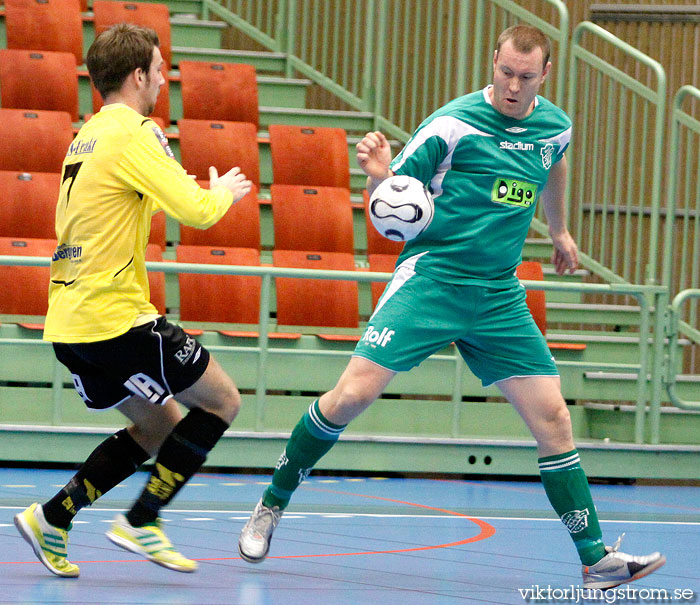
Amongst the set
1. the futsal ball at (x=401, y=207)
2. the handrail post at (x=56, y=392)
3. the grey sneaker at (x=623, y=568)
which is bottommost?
the handrail post at (x=56, y=392)

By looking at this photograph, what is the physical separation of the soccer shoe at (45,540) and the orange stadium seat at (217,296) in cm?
340

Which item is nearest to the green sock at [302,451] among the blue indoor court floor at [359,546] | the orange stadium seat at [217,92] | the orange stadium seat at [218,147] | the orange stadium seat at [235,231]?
the blue indoor court floor at [359,546]

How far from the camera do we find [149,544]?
3.50 m

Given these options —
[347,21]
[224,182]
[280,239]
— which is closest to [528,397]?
[224,182]

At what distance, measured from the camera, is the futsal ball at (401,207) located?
3.53 meters

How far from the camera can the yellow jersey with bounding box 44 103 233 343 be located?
337 centimetres

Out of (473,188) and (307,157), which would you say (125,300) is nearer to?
(473,188)

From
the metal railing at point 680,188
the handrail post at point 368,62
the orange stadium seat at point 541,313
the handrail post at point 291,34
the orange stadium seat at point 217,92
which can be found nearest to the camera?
the orange stadium seat at point 541,313

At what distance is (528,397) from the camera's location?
3.74 meters

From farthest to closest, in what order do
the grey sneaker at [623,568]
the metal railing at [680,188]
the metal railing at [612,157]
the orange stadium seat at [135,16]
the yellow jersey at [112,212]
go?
the orange stadium seat at [135,16] → the metal railing at [612,157] → the metal railing at [680,188] → the grey sneaker at [623,568] → the yellow jersey at [112,212]

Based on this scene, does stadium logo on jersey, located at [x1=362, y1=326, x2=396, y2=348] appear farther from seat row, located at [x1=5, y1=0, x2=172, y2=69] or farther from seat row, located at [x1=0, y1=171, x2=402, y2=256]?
seat row, located at [x1=5, y1=0, x2=172, y2=69]

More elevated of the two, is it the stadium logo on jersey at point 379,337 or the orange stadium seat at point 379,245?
the stadium logo on jersey at point 379,337

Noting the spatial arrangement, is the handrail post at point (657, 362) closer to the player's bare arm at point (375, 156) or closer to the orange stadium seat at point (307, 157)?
the orange stadium seat at point (307, 157)

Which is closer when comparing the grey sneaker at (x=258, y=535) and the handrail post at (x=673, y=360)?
the grey sneaker at (x=258, y=535)
